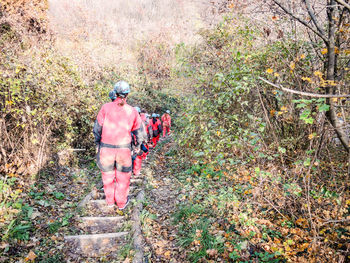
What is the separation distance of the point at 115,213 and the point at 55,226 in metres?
1.10

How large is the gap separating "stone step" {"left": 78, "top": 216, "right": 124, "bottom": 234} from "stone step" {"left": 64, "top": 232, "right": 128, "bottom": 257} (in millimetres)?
293

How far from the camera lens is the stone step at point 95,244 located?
361cm

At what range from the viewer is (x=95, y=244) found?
3.76 meters

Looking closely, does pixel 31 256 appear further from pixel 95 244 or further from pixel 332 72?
pixel 332 72

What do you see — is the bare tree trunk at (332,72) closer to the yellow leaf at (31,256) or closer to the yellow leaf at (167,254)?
the yellow leaf at (167,254)

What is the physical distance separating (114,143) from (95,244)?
181cm

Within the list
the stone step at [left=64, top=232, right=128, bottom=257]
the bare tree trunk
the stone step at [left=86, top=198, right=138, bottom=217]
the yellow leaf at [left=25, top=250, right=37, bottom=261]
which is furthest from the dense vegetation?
the stone step at [left=86, top=198, right=138, bottom=217]

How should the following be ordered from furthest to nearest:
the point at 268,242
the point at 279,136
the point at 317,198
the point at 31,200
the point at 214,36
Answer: the point at 214,36
the point at 279,136
the point at 31,200
the point at 317,198
the point at 268,242

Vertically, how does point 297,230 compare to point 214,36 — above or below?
below

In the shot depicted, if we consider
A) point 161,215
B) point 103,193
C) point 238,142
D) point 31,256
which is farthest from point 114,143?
point 238,142

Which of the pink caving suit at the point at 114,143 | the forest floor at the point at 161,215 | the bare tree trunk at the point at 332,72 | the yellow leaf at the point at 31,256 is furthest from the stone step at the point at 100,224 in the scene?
the bare tree trunk at the point at 332,72

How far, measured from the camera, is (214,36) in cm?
686

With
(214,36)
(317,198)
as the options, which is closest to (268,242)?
(317,198)

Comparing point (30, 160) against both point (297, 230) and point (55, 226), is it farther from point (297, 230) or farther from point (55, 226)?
point (297, 230)
